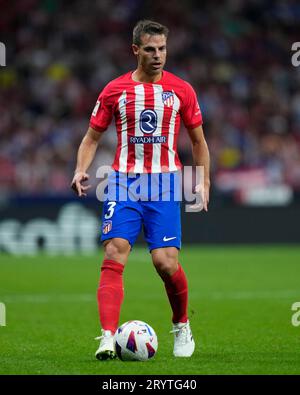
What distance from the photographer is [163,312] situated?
1028cm

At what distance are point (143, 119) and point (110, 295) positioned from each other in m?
1.23

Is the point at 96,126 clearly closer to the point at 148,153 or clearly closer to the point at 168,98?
the point at 148,153

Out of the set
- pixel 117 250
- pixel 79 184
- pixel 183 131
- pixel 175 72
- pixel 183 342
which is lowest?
pixel 183 342

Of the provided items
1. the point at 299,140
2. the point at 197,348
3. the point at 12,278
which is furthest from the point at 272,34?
the point at 197,348

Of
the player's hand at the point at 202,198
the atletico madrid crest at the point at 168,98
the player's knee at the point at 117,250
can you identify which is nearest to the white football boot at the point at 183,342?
the player's knee at the point at 117,250

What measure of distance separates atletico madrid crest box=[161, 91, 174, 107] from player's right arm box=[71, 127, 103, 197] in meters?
0.52

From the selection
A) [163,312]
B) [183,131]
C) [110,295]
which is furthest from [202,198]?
[183,131]

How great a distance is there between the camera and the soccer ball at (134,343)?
668 cm

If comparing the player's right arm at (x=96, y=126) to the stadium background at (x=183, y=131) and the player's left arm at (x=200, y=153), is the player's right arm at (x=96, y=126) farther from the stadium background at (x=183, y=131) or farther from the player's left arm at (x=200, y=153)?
the stadium background at (x=183, y=131)

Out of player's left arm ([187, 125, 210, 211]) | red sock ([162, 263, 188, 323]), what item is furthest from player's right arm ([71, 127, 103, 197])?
red sock ([162, 263, 188, 323])

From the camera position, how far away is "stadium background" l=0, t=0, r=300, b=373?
17656mm

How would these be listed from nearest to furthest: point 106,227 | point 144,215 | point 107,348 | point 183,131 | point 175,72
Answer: point 107,348 < point 106,227 < point 144,215 < point 183,131 < point 175,72

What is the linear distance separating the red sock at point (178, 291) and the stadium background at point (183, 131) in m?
6.98
